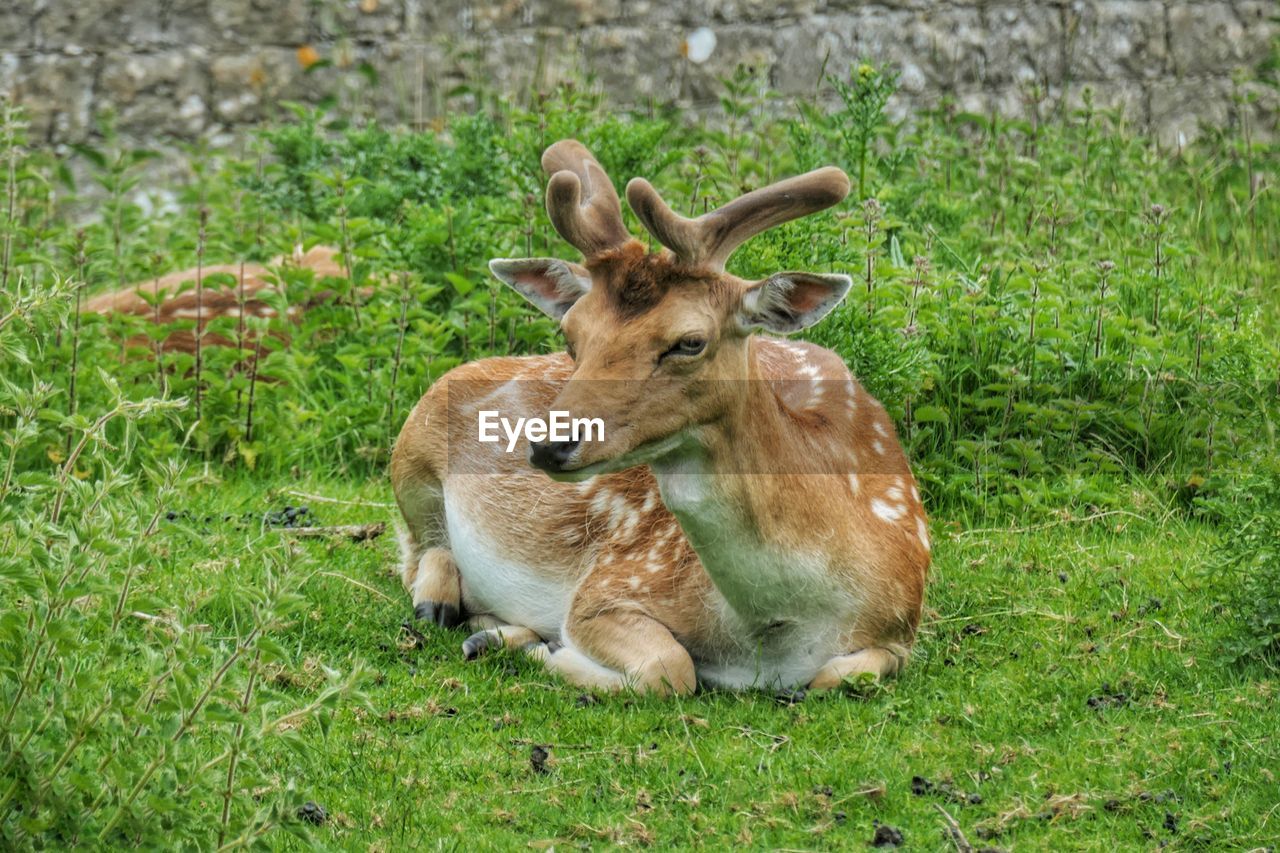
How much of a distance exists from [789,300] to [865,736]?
131cm

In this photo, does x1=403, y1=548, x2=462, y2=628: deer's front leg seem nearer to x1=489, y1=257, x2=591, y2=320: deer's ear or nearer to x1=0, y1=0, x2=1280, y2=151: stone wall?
x1=489, y1=257, x2=591, y2=320: deer's ear

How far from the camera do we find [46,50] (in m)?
11.7

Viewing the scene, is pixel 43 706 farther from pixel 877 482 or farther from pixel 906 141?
pixel 906 141

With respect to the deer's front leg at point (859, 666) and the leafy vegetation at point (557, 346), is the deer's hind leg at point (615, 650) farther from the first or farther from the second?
the deer's front leg at point (859, 666)

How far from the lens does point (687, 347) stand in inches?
193

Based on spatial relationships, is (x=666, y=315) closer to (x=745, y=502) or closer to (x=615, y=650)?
(x=745, y=502)

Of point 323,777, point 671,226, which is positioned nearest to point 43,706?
point 323,777

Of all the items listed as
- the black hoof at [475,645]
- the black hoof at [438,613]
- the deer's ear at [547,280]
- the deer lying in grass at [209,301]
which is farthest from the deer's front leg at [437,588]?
the deer lying in grass at [209,301]

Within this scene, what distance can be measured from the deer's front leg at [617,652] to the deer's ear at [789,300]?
1054mm

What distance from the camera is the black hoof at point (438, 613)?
6.11 meters

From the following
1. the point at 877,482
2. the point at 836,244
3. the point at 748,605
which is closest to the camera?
the point at 748,605

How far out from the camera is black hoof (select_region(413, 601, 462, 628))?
6.11 meters

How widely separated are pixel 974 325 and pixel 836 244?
0.69 metres

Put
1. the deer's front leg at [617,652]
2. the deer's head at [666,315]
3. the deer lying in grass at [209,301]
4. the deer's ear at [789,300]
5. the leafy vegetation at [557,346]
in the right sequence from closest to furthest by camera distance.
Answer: the leafy vegetation at [557,346] → the deer's head at [666,315] → the deer's ear at [789,300] → the deer's front leg at [617,652] → the deer lying in grass at [209,301]
